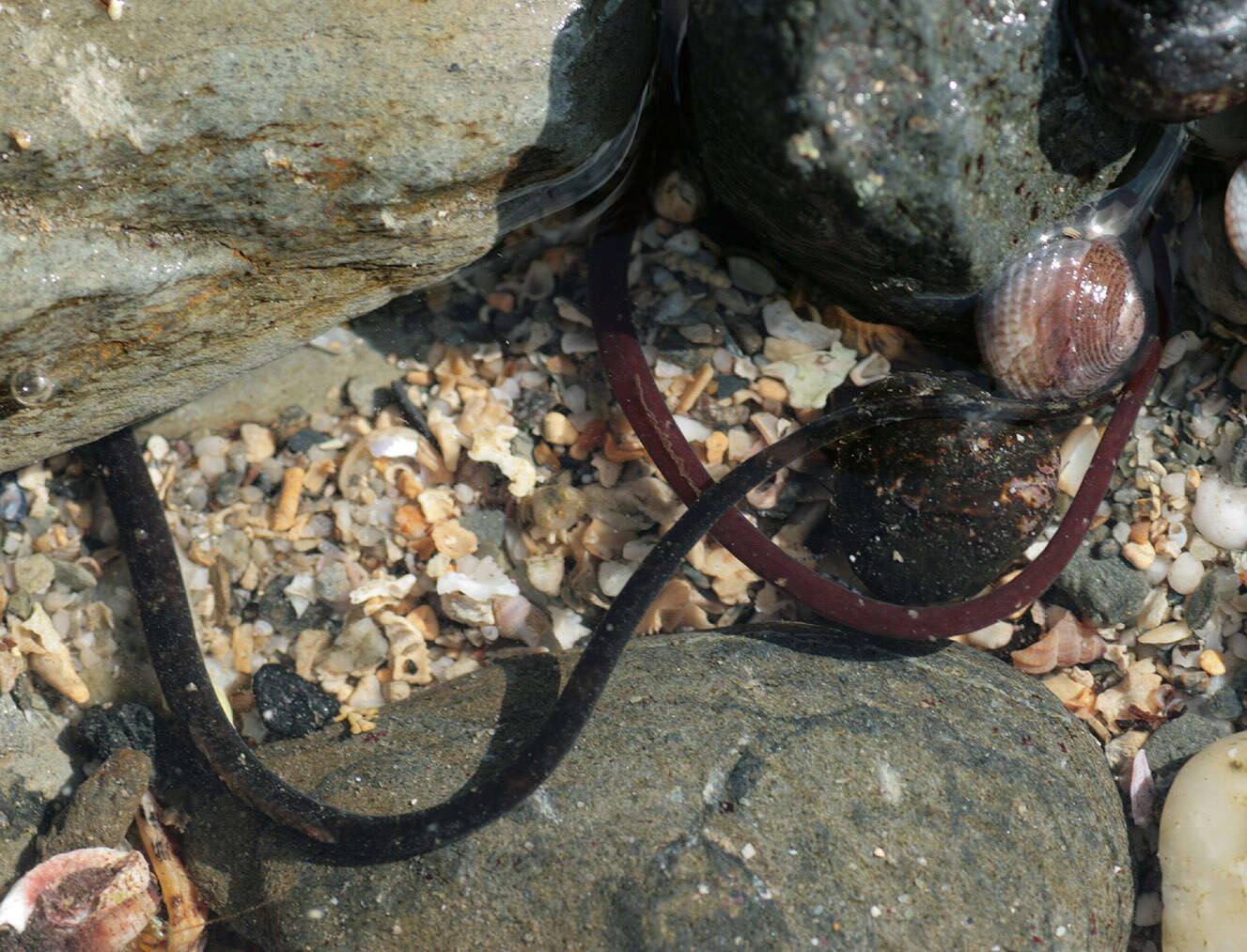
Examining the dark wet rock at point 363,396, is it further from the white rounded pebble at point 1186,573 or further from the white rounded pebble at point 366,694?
the white rounded pebble at point 1186,573

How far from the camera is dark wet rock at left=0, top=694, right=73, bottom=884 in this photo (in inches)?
123

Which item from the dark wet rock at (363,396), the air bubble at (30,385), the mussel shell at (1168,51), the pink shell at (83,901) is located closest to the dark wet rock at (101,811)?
the pink shell at (83,901)

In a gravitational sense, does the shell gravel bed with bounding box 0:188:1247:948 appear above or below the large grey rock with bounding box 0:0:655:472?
below

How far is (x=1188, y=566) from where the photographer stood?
11.3 feet

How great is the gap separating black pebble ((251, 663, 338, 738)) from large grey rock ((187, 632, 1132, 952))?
136mm

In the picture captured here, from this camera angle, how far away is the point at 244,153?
253 centimetres

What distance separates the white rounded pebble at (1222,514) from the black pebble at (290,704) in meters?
3.44

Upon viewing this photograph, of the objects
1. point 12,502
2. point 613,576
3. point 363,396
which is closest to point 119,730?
point 12,502

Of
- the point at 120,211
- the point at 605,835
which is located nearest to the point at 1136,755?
the point at 605,835

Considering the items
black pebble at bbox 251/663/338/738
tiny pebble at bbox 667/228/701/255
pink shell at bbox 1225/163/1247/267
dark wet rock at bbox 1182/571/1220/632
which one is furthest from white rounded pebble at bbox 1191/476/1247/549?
black pebble at bbox 251/663/338/738

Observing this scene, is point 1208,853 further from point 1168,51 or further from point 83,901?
point 83,901

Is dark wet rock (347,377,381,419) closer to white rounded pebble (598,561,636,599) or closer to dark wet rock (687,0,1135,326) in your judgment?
white rounded pebble (598,561,636,599)

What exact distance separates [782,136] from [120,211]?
1.90m

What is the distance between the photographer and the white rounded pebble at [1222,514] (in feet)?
11.2
